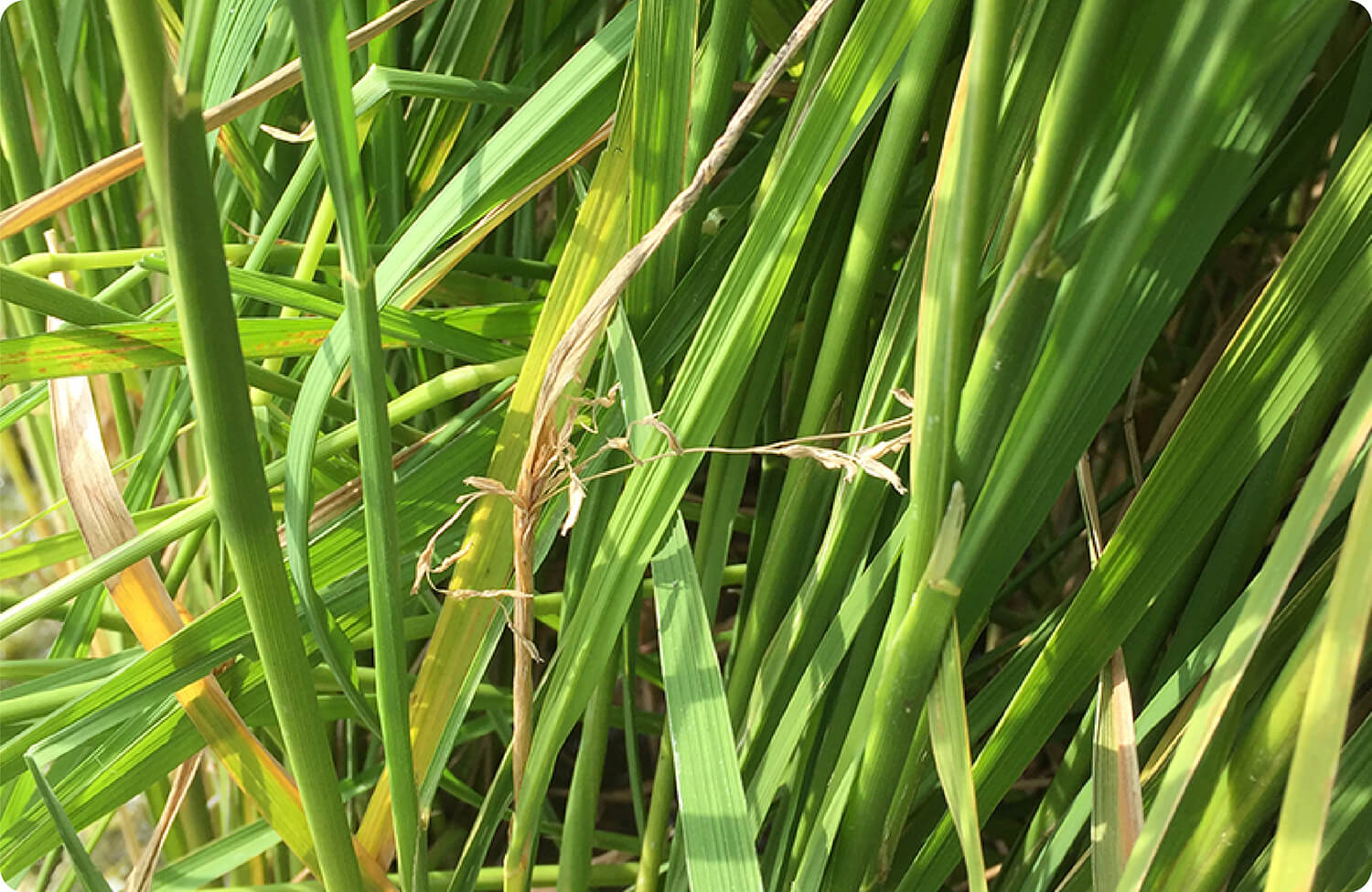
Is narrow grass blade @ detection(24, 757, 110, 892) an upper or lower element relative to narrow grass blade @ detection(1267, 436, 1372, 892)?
lower

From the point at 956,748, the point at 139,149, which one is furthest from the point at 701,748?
the point at 139,149

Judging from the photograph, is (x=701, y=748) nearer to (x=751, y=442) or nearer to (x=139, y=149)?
(x=751, y=442)

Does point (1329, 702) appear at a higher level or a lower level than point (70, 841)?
higher

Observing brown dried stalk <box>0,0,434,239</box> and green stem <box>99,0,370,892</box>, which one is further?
brown dried stalk <box>0,0,434,239</box>

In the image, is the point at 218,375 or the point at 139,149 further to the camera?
the point at 139,149

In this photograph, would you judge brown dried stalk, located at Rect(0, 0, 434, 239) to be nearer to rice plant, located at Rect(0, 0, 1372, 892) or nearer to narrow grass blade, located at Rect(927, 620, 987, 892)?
rice plant, located at Rect(0, 0, 1372, 892)

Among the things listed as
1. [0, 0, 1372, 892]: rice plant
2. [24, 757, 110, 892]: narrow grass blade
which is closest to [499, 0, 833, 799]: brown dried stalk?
[0, 0, 1372, 892]: rice plant

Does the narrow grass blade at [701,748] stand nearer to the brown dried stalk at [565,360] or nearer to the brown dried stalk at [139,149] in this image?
the brown dried stalk at [565,360]

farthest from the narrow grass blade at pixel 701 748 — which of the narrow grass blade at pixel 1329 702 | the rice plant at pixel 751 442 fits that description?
the narrow grass blade at pixel 1329 702
